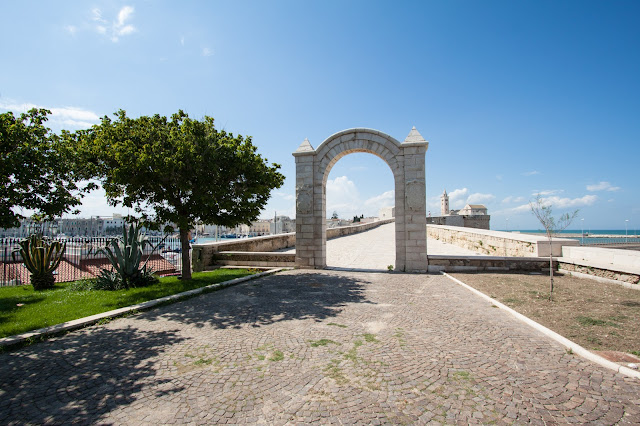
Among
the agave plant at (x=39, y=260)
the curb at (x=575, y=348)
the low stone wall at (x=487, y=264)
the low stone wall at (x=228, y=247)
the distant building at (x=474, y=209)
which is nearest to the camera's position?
the curb at (x=575, y=348)

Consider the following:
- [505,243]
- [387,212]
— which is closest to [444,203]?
[387,212]

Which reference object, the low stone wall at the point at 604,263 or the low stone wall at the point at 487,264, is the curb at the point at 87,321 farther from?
the low stone wall at the point at 604,263

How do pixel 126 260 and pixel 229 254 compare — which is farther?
pixel 229 254

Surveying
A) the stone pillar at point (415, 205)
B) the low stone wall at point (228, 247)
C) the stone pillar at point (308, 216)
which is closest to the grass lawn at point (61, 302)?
the low stone wall at point (228, 247)

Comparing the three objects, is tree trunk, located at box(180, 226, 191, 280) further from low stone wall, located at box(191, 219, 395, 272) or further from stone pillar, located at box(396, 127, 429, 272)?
stone pillar, located at box(396, 127, 429, 272)

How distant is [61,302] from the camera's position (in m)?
6.64

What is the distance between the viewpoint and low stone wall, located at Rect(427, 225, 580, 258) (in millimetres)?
10680

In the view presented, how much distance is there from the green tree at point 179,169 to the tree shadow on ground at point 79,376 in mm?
4007

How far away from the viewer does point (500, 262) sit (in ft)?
34.0

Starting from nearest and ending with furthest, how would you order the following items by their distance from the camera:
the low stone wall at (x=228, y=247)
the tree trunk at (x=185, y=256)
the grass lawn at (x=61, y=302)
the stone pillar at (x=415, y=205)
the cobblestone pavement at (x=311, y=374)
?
the cobblestone pavement at (x=311, y=374), the grass lawn at (x=61, y=302), the tree trunk at (x=185, y=256), the stone pillar at (x=415, y=205), the low stone wall at (x=228, y=247)

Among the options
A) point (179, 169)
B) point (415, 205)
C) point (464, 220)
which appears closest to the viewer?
point (179, 169)

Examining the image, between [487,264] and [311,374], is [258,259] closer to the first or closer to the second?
[487,264]

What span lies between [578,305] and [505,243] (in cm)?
753

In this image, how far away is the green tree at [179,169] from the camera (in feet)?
25.0
